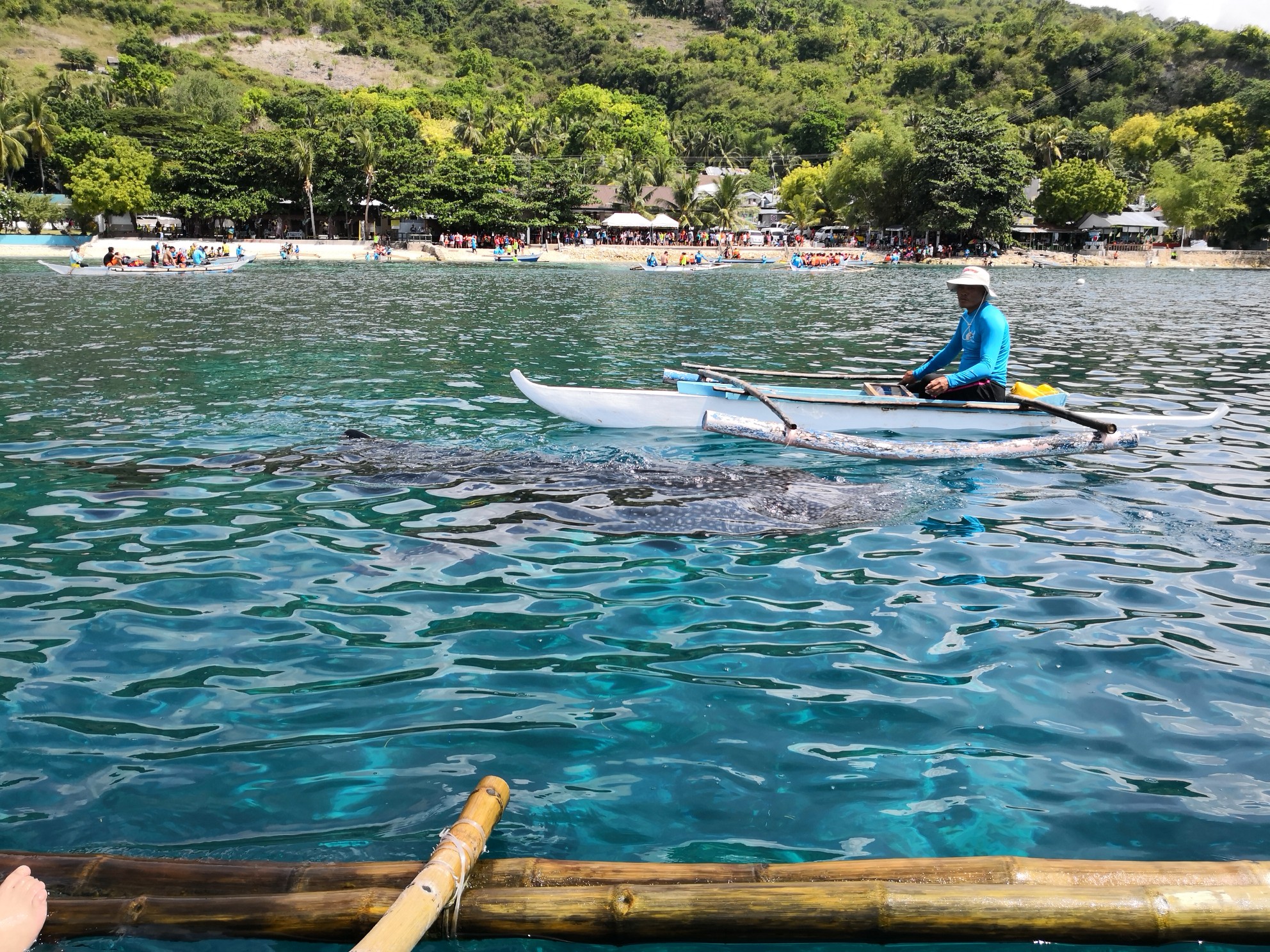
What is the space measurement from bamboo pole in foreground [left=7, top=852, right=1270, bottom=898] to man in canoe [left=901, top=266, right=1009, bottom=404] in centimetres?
951

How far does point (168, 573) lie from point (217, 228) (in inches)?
3692

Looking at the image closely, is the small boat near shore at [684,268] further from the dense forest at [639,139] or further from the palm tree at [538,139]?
the palm tree at [538,139]

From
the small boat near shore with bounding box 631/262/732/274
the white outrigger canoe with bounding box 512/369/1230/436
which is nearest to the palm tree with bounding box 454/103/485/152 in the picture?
the small boat near shore with bounding box 631/262/732/274

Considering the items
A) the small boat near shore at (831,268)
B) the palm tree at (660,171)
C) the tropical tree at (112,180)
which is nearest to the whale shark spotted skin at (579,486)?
the small boat near shore at (831,268)

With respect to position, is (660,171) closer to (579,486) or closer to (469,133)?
(469,133)

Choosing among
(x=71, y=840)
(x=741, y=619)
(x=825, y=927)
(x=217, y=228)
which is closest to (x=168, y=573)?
(x=71, y=840)

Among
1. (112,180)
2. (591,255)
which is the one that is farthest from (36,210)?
(591,255)

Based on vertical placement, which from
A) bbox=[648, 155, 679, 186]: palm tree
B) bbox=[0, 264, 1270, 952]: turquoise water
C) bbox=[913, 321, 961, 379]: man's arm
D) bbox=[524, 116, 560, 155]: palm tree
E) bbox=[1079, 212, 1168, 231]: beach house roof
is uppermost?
bbox=[524, 116, 560, 155]: palm tree

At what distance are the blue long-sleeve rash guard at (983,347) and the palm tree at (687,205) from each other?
95412 millimetres

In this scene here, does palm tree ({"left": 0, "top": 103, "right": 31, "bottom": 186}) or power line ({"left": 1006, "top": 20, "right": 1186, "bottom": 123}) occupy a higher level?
power line ({"left": 1006, "top": 20, "right": 1186, "bottom": 123})

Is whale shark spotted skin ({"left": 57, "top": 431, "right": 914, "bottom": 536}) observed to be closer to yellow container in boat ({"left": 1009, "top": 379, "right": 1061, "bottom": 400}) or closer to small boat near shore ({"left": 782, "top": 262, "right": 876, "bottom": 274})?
yellow container in boat ({"left": 1009, "top": 379, "right": 1061, "bottom": 400})

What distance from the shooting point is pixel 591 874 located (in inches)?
154

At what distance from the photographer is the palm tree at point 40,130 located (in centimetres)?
9188

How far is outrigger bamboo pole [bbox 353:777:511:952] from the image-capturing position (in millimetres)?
3383
